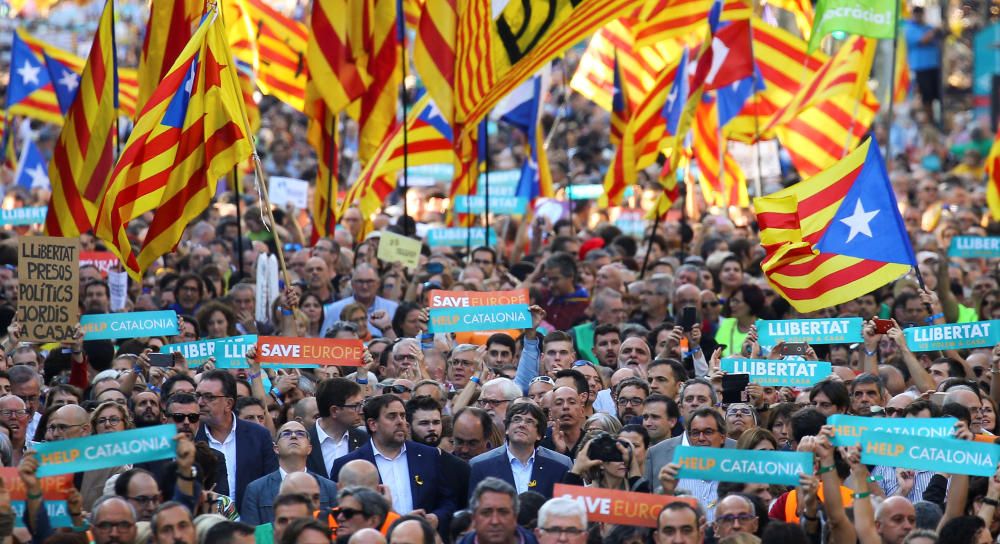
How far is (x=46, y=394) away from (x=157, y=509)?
3.91 metres

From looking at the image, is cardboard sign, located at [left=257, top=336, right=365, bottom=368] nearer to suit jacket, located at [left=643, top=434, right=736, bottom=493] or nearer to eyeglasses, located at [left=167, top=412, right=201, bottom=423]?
eyeglasses, located at [left=167, top=412, right=201, bottom=423]

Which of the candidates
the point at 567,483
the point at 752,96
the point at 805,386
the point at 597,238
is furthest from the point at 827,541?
the point at 752,96

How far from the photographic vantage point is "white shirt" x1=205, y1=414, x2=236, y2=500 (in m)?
10.9

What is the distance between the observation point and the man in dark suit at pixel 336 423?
1116cm

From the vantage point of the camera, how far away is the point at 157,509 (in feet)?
28.3

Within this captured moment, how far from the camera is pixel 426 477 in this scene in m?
10.5

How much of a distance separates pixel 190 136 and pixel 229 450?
3.00 meters

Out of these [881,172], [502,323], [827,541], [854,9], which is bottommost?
[827,541]

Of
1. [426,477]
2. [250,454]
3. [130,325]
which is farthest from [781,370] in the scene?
[130,325]

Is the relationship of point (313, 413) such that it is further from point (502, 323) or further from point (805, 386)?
point (805, 386)

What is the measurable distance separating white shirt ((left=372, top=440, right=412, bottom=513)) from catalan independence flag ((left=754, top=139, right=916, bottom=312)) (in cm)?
321

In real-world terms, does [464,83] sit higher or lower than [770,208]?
higher

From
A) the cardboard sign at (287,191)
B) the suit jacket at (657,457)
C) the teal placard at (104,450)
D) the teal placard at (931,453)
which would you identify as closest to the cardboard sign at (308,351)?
the suit jacket at (657,457)

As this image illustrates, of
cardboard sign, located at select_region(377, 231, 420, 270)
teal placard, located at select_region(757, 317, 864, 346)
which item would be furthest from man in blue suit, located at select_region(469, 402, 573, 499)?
cardboard sign, located at select_region(377, 231, 420, 270)
